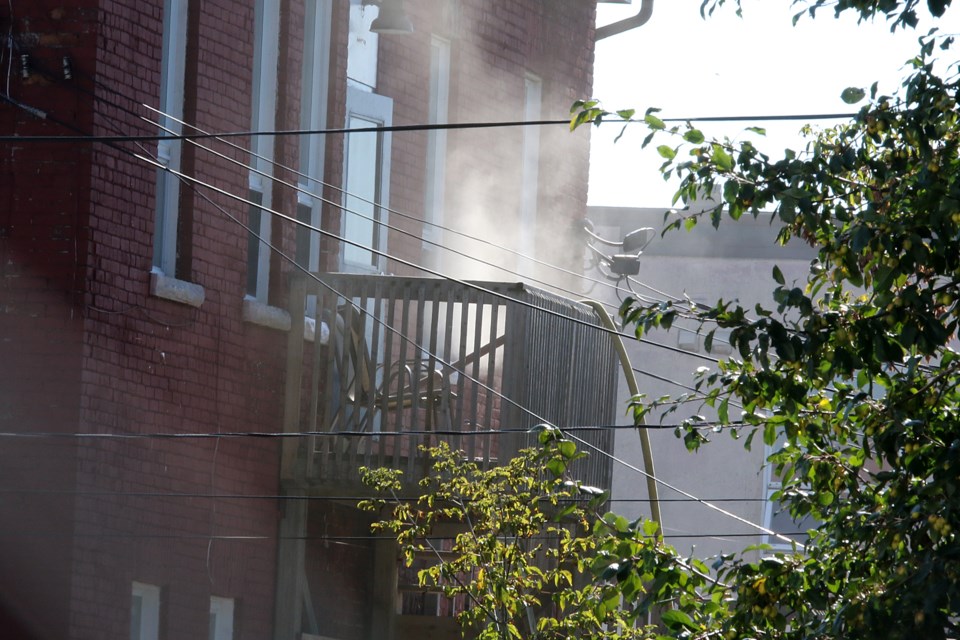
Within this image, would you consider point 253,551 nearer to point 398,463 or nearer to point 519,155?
point 398,463

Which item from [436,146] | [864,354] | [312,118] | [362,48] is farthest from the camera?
[436,146]

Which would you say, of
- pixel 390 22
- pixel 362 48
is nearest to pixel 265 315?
pixel 390 22

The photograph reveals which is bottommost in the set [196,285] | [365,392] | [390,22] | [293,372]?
[365,392]

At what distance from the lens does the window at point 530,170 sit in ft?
53.4

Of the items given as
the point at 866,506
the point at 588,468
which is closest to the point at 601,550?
the point at 866,506

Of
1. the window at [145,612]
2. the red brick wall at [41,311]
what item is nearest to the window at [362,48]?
the red brick wall at [41,311]

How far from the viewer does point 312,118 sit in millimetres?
12812

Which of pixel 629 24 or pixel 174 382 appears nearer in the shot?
pixel 174 382

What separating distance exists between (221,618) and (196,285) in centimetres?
243

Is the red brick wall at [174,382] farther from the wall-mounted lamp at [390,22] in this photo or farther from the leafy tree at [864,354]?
the leafy tree at [864,354]

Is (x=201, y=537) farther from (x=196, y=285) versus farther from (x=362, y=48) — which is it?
(x=362, y=48)

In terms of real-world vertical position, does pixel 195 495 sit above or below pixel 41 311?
below

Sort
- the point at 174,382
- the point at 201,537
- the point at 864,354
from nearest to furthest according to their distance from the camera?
1. the point at 864,354
2. the point at 174,382
3. the point at 201,537

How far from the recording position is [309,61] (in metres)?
12.8
